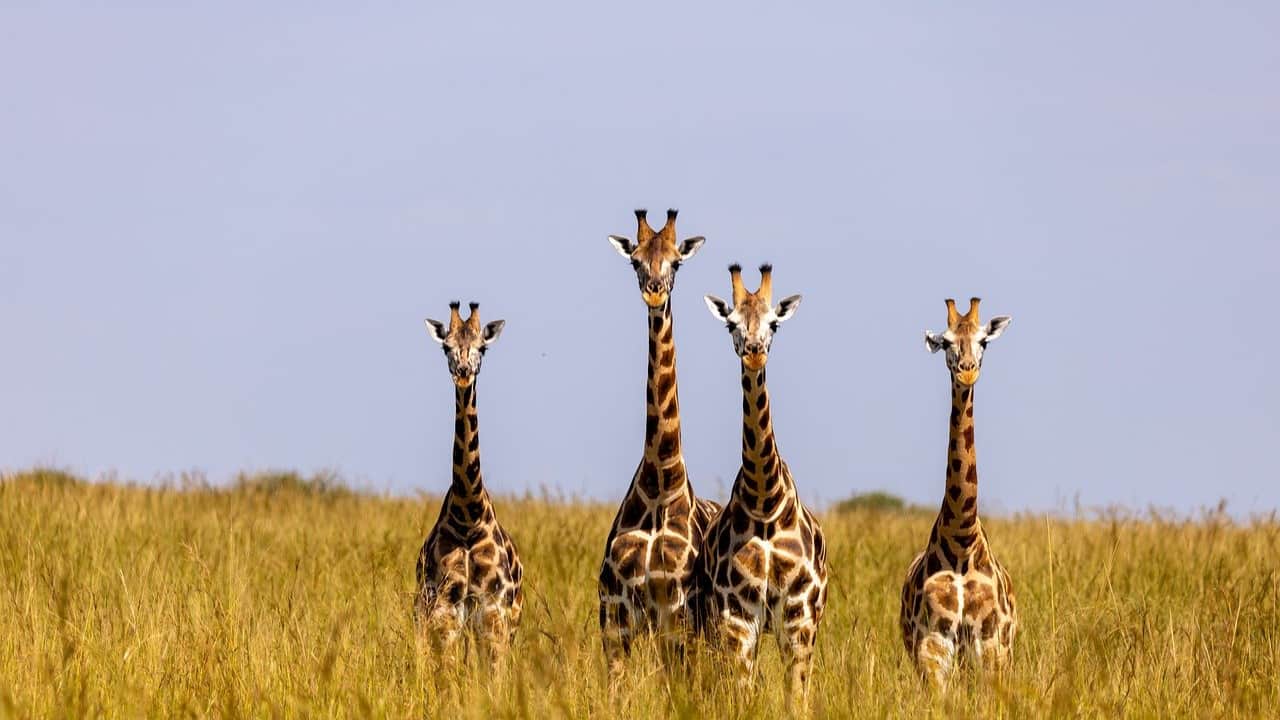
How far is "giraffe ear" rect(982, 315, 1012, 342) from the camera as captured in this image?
766cm

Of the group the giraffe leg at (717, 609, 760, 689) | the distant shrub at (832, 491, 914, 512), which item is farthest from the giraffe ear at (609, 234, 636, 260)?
the distant shrub at (832, 491, 914, 512)

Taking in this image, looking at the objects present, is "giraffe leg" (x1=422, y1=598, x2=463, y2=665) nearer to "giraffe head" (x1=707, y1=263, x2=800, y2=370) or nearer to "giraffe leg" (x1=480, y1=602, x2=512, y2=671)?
"giraffe leg" (x1=480, y1=602, x2=512, y2=671)

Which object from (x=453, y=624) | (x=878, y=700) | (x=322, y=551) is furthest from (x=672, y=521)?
(x=322, y=551)

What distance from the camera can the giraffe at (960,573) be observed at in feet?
25.1

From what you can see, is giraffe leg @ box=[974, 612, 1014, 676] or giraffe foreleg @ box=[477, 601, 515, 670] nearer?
giraffe leg @ box=[974, 612, 1014, 676]

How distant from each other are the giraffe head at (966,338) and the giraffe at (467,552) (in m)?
2.42

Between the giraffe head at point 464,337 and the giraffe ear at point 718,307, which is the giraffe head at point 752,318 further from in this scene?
the giraffe head at point 464,337

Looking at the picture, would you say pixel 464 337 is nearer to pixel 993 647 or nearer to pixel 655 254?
pixel 655 254

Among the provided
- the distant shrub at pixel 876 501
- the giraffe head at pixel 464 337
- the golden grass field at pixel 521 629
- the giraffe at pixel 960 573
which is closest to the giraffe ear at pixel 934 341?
the giraffe at pixel 960 573

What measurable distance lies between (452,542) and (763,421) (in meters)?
2.06

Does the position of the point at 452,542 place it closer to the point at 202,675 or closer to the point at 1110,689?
the point at 202,675

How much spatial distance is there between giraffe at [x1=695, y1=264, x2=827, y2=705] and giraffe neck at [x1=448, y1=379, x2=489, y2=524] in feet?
5.14

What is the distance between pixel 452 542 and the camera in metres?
8.60

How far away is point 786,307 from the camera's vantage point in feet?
23.9
